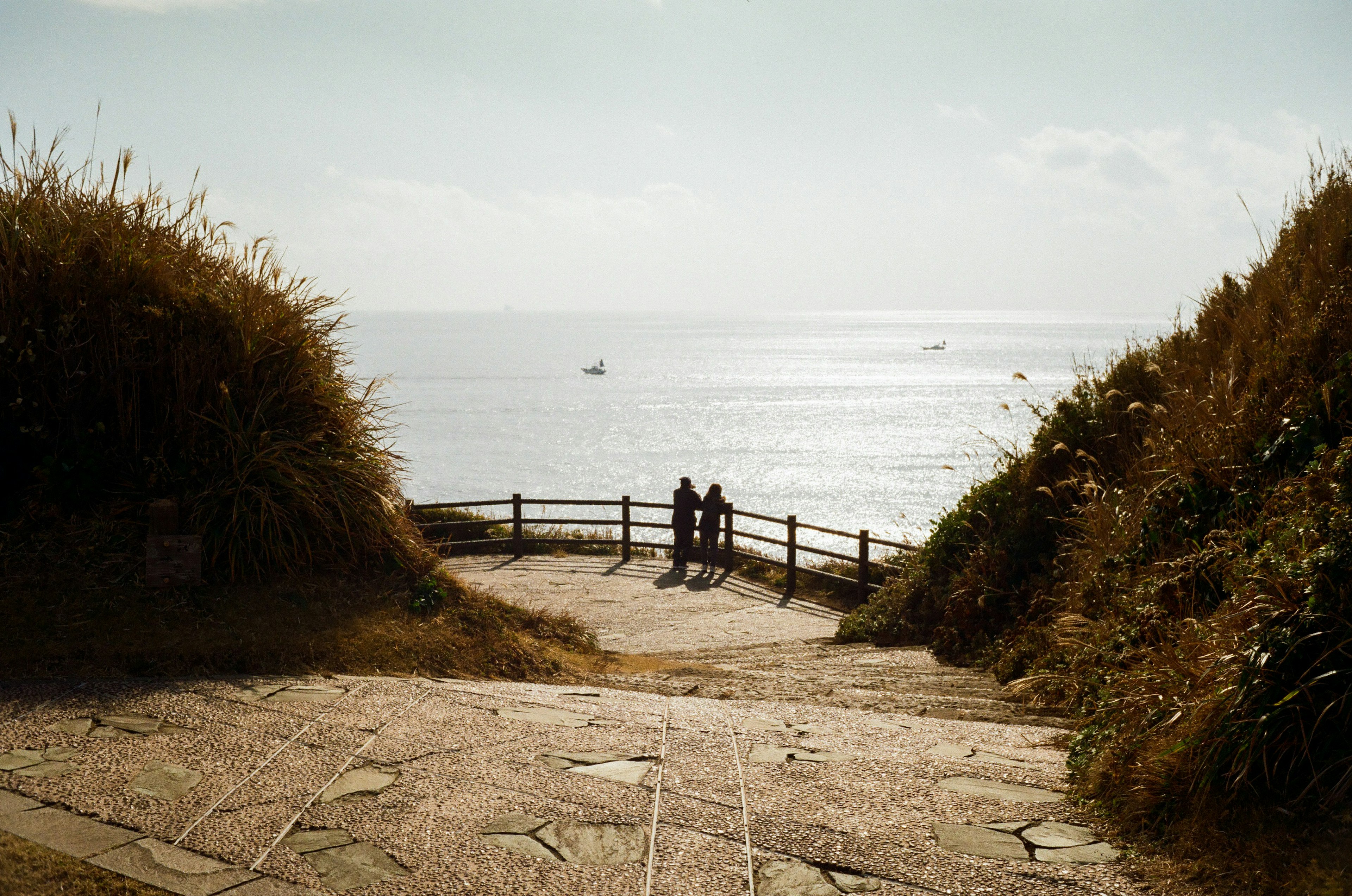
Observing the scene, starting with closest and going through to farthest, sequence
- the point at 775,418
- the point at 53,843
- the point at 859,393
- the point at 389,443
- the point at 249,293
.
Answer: the point at 53,843, the point at 249,293, the point at 389,443, the point at 775,418, the point at 859,393

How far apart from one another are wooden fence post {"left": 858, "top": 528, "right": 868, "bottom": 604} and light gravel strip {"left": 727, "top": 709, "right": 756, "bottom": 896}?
8.19 m

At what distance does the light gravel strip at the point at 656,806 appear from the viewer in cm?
343

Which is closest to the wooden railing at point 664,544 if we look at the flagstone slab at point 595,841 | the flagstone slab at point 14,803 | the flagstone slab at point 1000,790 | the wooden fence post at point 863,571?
the wooden fence post at point 863,571

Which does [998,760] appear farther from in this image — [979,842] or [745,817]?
[745,817]

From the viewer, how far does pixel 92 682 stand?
5297 millimetres

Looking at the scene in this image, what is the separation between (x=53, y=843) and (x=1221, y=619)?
5029 mm

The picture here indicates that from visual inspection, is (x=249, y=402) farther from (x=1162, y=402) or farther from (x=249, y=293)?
(x=1162, y=402)

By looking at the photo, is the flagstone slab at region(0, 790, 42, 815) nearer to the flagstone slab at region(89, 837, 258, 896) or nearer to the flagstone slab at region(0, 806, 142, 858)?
the flagstone slab at region(0, 806, 142, 858)

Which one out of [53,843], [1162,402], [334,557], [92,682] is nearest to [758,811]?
[53,843]

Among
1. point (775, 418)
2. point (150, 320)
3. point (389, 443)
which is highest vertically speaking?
point (775, 418)

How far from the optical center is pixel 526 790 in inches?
165

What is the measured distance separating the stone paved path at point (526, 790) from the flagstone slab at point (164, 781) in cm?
1

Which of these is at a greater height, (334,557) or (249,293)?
(249,293)

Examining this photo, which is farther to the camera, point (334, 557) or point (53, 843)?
point (334, 557)
